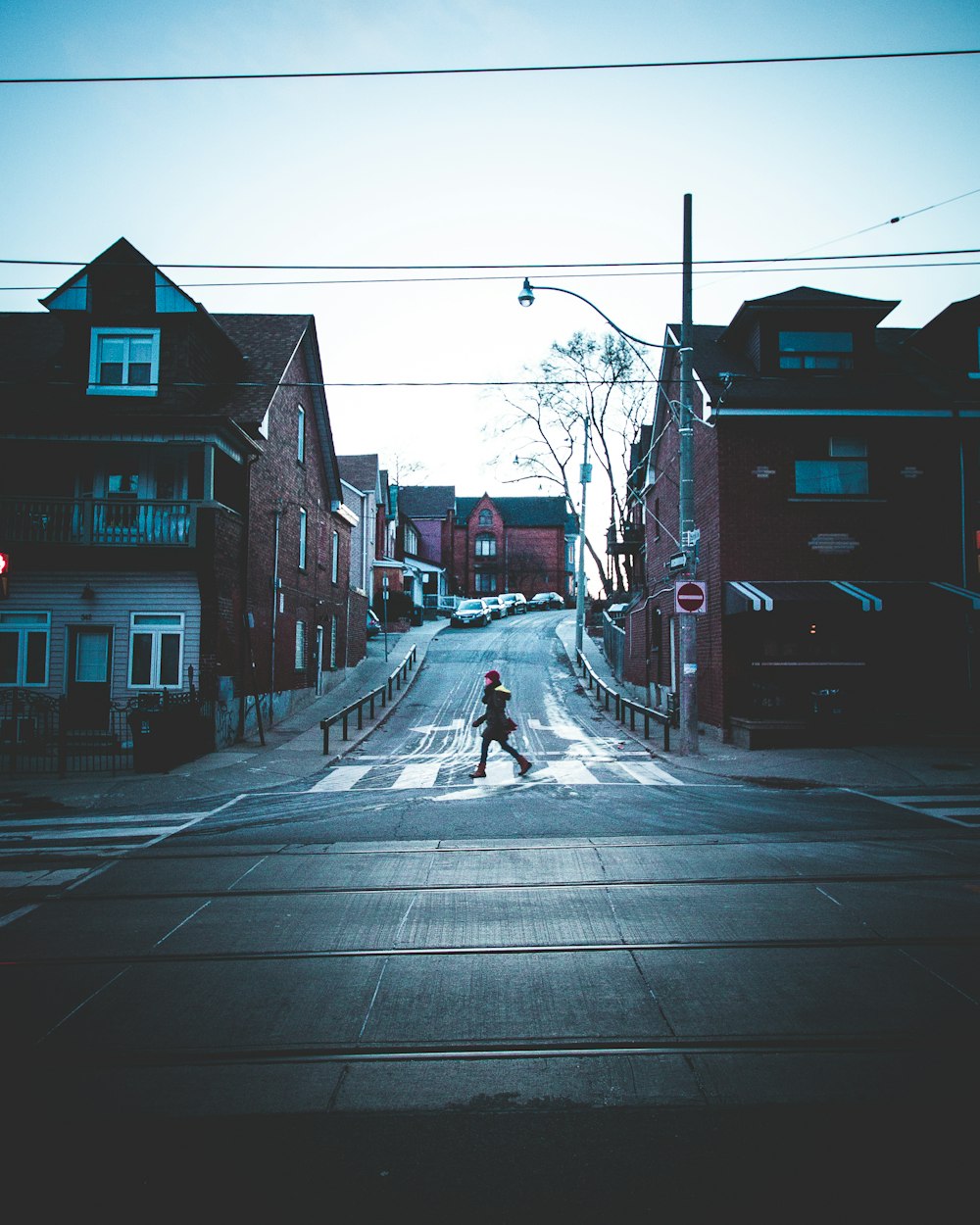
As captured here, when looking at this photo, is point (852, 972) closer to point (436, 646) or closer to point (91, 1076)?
point (91, 1076)

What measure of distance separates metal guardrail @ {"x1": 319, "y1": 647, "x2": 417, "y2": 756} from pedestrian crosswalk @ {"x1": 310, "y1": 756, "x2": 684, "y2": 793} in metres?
2.16

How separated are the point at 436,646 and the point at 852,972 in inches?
1309

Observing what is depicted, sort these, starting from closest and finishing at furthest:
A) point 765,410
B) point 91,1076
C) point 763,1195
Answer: point 763,1195 → point 91,1076 → point 765,410

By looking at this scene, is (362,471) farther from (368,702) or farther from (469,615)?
(368,702)

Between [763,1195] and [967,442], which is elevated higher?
[967,442]

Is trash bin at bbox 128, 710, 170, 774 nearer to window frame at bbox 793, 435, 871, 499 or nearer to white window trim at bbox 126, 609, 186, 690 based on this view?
white window trim at bbox 126, 609, 186, 690

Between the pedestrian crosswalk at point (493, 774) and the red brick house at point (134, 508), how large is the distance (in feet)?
17.5

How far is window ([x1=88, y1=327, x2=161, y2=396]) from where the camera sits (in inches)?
778

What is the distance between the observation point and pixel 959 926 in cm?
588

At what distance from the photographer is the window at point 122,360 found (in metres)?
19.8

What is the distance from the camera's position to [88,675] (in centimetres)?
1881

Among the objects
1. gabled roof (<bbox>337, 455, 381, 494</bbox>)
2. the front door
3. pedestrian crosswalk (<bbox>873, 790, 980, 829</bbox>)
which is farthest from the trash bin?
gabled roof (<bbox>337, 455, 381, 494</bbox>)

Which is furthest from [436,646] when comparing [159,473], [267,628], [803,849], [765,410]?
[803,849]

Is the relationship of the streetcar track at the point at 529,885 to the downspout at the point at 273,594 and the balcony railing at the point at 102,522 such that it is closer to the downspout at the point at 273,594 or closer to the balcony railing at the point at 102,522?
the balcony railing at the point at 102,522
